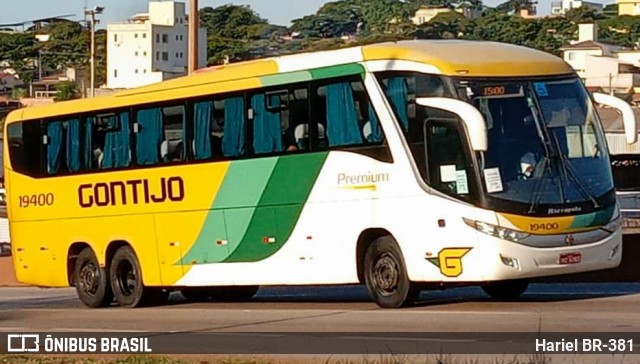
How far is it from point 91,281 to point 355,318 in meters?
7.54

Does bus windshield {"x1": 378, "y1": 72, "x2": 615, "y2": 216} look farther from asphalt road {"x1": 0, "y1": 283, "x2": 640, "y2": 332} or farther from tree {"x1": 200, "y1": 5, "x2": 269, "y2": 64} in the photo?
tree {"x1": 200, "y1": 5, "x2": 269, "y2": 64}

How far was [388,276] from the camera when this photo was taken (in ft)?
62.7

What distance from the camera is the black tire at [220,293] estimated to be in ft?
79.7

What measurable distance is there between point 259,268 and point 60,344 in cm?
497

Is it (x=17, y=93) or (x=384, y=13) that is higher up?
(x=384, y=13)

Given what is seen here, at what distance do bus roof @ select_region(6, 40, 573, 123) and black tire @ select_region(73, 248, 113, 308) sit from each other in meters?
2.90

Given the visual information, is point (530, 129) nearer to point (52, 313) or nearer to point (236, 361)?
point (236, 361)

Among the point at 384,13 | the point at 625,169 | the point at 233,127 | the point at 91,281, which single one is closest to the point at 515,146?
the point at 233,127

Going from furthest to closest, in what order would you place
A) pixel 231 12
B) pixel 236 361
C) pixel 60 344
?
pixel 231 12 < pixel 60 344 < pixel 236 361

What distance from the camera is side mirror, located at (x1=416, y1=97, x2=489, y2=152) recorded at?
17609mm

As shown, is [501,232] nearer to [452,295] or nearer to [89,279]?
[452,295]

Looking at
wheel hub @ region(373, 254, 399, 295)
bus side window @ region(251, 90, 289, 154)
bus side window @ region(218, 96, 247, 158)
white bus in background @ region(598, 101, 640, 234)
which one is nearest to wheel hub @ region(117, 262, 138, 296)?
bus side window @ region(218, 96, 247, 158)

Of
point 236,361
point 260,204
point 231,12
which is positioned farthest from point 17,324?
point 231,12

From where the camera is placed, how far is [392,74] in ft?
62.1
